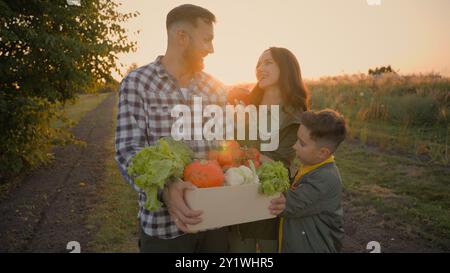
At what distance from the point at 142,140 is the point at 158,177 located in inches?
23.1

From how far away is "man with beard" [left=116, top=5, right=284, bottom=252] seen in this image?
242 centimetres

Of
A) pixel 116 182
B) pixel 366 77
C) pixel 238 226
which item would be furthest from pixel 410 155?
pixel 366 77

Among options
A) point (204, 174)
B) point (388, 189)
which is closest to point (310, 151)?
point (204, 174)

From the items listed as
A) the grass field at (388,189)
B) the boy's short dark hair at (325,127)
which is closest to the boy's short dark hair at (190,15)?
the boy's short dark hair at (325,127)

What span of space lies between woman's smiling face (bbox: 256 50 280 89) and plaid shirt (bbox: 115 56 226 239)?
3.24 ft

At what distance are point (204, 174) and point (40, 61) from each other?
668 cm

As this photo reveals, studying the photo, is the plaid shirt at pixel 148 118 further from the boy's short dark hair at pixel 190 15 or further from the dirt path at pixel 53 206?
the dirt path at pixel 53 206

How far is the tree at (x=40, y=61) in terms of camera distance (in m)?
6.84

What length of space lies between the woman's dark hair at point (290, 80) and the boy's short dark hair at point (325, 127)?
0.57 m

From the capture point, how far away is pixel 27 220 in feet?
20.5

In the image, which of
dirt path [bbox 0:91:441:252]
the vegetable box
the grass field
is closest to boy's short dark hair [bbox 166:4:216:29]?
the vegetable box

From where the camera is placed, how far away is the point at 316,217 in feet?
9.02

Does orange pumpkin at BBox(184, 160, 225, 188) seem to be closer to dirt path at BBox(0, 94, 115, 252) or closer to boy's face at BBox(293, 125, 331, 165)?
boy's face at BBox(293, 125, 331, 165)

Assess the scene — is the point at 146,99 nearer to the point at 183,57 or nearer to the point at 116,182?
the point at 183,57
